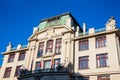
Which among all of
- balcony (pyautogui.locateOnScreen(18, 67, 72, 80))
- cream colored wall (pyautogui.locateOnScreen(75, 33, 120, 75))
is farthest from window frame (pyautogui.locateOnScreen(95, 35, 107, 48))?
balcony (pyautogui.locateOnScreen(18, 67, 72, 80))

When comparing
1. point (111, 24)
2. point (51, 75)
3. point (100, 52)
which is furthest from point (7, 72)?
point (111, 24)

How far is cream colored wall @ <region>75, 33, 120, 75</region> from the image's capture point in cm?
2833

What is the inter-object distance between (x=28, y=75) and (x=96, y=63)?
1287 cm

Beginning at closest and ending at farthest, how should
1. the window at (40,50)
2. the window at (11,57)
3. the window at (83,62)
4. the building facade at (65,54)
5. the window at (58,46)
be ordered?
1. the building facade at (65,54)
2. the window at (83,62)
3. the window at (58,46)
4. the window at (40,50)
5. the window at (11,57)

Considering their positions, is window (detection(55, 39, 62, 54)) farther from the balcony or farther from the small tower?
the small tower

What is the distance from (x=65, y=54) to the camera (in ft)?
110

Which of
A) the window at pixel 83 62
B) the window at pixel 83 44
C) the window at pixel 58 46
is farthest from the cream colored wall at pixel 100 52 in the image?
the window at pixel 58 46

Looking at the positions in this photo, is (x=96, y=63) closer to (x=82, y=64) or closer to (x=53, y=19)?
(x=82, y=64)

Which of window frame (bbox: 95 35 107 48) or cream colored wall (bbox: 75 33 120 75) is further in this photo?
window frame (bbox: 95 35 107 48)

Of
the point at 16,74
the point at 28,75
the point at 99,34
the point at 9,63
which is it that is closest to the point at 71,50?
the point at 99,34

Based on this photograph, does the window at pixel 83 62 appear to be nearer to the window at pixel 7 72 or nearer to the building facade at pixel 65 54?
the building facade at pixel 65 54

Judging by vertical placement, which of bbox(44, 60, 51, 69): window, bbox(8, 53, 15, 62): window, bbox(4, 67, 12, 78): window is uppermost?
bbox(8, 53, 15, 62): window

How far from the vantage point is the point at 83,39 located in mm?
33969

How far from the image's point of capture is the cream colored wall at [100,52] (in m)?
28.3
